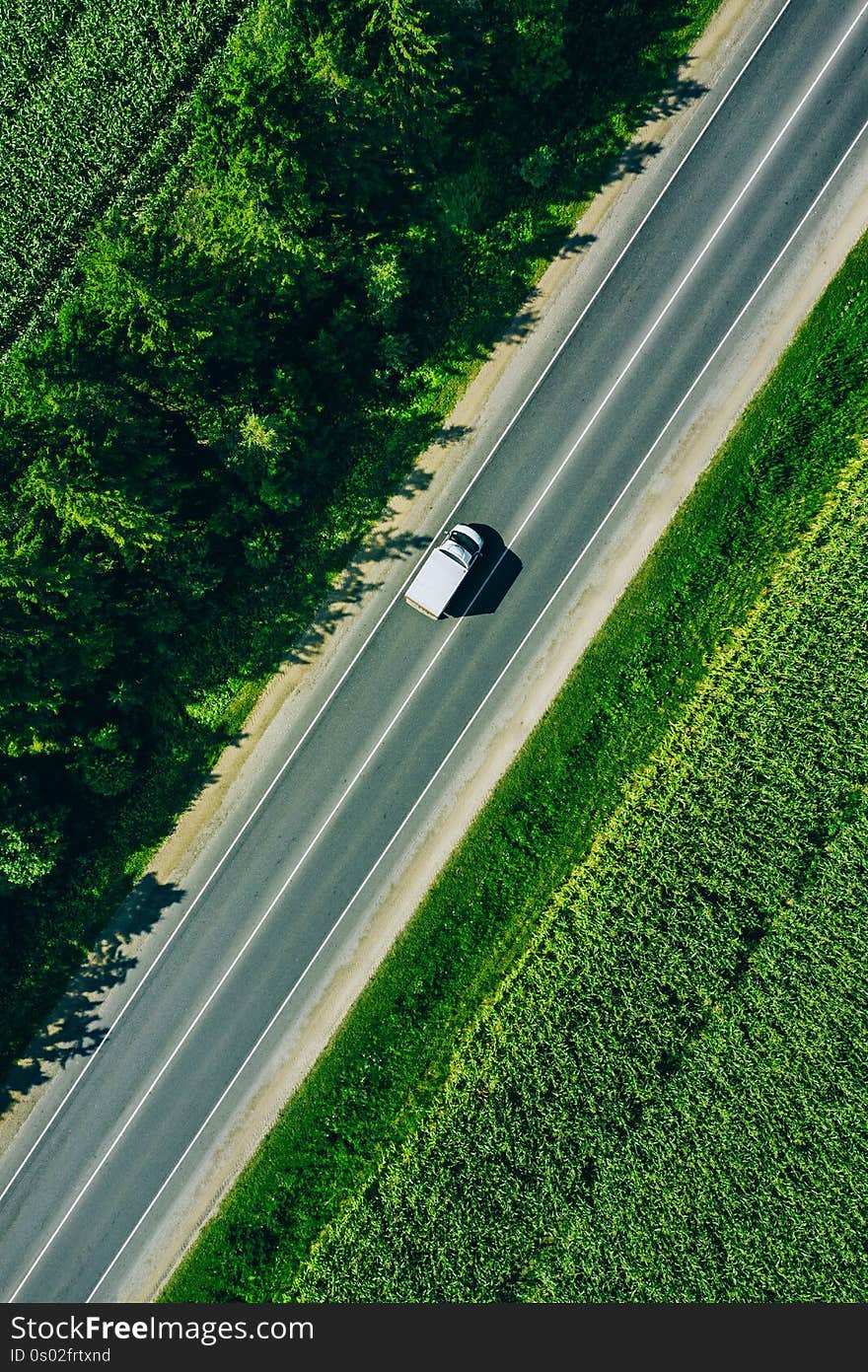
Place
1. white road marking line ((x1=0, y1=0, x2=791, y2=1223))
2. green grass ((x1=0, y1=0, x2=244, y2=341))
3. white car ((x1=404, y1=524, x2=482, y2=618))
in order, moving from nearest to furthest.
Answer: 1. white car ((x1=404, y1=524, x2=482, y2=618))
2. white road marking line ((x1=0, y1=0, x2=791, y2=1223))
3. green grass ((x1=0, y1=0, x2=244, y2=341))

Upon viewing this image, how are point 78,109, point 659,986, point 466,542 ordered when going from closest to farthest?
1. point 659,986
2. point 466,542
3. point 78,109

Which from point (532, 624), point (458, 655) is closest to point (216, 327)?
point (458, 655)

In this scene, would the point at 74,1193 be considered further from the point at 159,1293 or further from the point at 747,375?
the point at 747,375

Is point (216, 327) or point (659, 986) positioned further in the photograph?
point (659, 986)

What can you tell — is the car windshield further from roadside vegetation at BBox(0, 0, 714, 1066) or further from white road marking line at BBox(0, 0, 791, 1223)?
roadside vegetation at BBox(0, 0, 714, 1066)

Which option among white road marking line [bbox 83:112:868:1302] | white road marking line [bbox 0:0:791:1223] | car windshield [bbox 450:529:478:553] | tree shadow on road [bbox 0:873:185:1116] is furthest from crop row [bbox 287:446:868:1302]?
tree shadow on road [bbox 0:873:185:1116]

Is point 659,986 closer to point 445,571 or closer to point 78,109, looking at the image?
point 445,571
